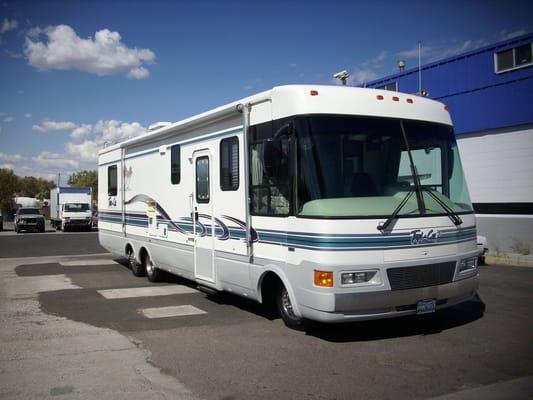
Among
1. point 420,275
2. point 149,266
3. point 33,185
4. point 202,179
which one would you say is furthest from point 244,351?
point 33,185

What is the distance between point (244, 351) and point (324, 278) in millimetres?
1283

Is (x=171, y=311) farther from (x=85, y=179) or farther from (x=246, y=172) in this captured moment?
(x=85, y=179)

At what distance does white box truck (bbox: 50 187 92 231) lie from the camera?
35.0m

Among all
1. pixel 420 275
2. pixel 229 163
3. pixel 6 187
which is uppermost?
pixel 6 187

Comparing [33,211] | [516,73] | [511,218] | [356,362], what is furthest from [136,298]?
[33,211]

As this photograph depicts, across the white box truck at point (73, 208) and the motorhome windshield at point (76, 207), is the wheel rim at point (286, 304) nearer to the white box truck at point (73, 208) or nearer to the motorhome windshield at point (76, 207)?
the white box truck at point (73, 208)

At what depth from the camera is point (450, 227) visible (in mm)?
6875

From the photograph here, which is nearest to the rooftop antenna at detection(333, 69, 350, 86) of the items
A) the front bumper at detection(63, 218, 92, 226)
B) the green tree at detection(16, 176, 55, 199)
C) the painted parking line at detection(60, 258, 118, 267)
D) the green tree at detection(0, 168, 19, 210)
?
the painted parking line at detection(60, 258, 118, 267)

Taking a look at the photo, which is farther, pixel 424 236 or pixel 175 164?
pixel 175 164

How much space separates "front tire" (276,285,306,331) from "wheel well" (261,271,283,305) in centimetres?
12

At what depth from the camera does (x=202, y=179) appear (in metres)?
9.07

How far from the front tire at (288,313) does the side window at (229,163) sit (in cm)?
172

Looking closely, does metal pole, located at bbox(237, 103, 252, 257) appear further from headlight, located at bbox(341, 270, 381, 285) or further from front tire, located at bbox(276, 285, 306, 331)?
headlight, located at bbox(341, 270, 381, 285)

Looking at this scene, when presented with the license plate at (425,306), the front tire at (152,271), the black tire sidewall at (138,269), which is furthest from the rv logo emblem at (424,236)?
the black tire sidewall at (138,269)
